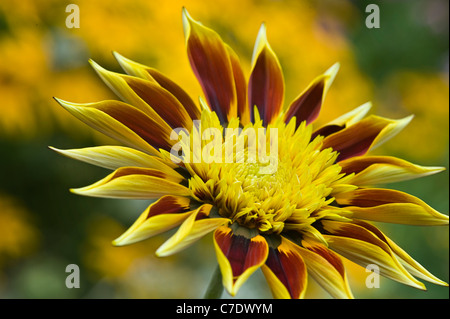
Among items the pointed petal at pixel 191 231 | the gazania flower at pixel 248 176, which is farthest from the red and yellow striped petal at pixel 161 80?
the pointed petal at pixel 191 231

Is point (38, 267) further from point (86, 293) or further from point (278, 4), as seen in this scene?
point (278, 4)

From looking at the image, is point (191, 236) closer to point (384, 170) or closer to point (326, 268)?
point (326, 268)

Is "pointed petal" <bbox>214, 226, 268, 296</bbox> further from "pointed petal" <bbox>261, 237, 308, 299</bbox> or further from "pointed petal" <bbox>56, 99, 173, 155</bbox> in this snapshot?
"pointed petal" <bbox>56, 99, 173, 155</bbox>

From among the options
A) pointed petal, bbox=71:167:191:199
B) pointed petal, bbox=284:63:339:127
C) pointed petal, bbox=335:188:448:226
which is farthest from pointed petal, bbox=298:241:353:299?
pointed petal, bbox=284:63:339:127

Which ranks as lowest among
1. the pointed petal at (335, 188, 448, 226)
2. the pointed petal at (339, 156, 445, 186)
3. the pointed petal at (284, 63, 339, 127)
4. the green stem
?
the green stem

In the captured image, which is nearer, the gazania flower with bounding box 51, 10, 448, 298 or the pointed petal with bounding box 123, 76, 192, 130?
the gazania flower with bounding box 51, 10, 448, 298
